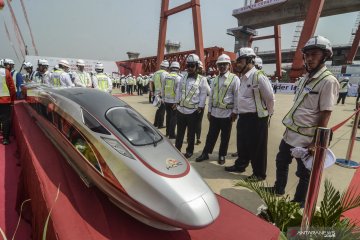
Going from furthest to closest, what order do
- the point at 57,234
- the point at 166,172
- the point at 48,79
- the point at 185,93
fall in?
1. the point at 48,79
2. the point at 185,93
3. the point at 166,172
4. the point at 57,234

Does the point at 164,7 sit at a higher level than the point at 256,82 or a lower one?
higher

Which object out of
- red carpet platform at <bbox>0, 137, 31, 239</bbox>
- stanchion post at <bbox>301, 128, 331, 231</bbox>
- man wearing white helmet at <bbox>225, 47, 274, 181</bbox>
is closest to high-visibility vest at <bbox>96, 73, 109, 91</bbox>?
red carpet platform at <bbox>0, 137, 31, 239</bbox>

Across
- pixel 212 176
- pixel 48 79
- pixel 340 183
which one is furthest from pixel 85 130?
pixel 48 79

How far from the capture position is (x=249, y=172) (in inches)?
153

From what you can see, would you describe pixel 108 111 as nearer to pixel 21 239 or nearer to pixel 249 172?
pixel 21 239

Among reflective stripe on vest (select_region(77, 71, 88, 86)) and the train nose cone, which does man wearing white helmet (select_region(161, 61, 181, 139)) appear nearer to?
reflective stripe on vest (select_region(77, 71, 88, 86))

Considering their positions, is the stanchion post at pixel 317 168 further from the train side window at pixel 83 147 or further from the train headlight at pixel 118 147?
the train side window at pixel 83 147

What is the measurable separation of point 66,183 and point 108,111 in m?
0.73

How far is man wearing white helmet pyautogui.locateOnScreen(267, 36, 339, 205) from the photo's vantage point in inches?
95.3

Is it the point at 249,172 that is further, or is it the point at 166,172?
the point at 249,172

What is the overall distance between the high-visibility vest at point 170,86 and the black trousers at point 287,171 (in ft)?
11.5

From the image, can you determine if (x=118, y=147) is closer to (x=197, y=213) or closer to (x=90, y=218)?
(x=90, y=218)

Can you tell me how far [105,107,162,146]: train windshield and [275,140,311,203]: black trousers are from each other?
5.06 ft

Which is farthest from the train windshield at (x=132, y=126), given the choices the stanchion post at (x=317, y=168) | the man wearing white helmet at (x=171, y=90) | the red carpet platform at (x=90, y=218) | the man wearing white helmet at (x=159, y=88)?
the man wearing white helmet at (x=159, y=88)
